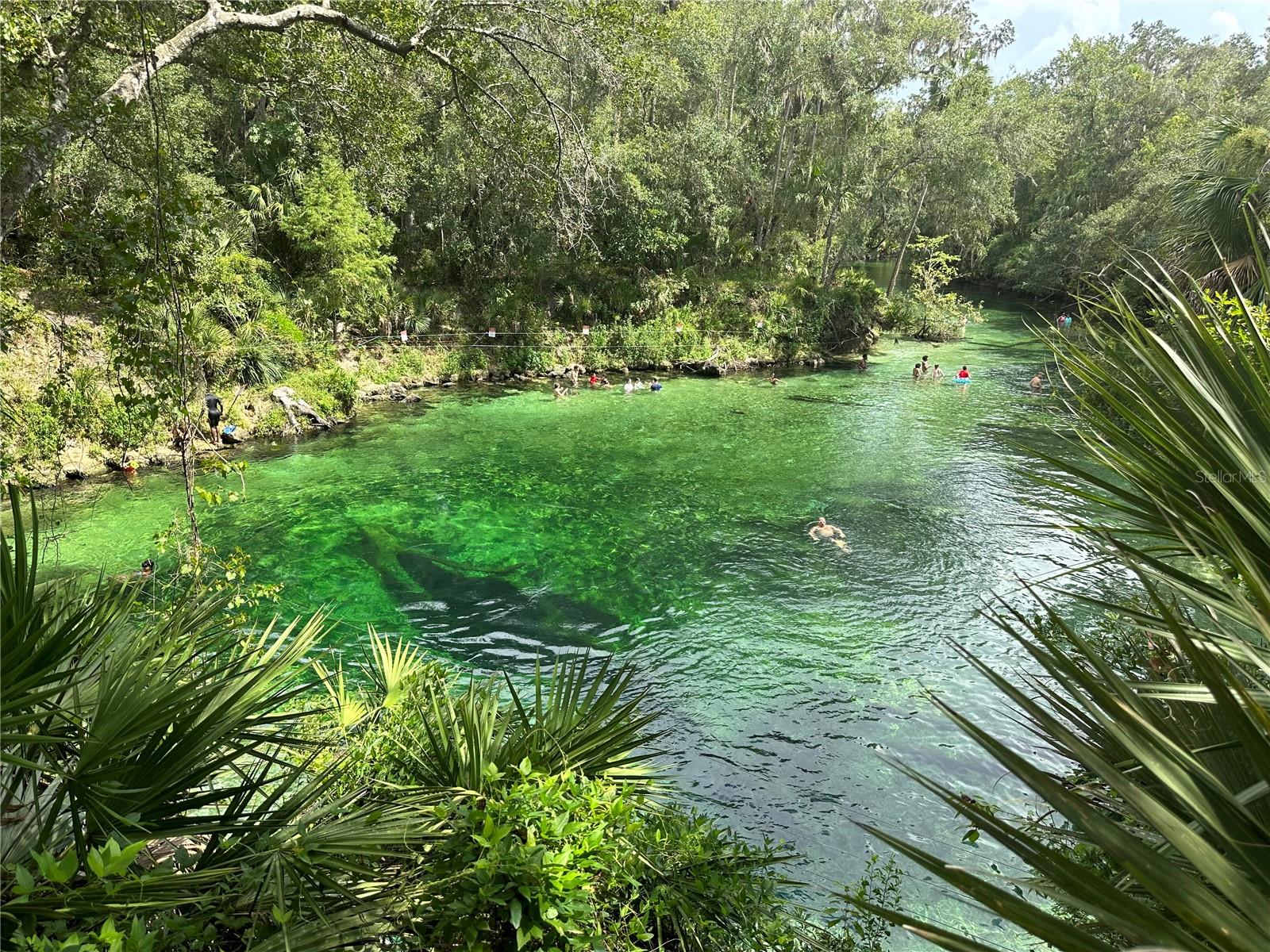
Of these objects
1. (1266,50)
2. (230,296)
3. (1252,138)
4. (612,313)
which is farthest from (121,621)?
(1266,50)

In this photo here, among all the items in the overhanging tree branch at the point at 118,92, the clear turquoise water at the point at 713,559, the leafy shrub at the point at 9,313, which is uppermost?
Result: the overhanging tree branch at the point at 118,92

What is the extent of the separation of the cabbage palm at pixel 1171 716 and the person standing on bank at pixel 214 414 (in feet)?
55.9

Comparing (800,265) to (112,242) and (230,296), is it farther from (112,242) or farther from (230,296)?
(112,242)

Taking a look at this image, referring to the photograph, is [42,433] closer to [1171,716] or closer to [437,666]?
[437,666]

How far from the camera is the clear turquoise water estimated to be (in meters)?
7.70

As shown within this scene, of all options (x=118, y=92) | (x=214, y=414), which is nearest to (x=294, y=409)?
(x=214, y=414)

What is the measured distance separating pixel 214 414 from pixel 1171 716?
17752 millimetres

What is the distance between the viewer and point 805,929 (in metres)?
4.15

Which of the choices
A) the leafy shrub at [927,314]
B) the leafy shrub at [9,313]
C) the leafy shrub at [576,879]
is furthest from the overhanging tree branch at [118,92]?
the leafy shrub at [927,314]

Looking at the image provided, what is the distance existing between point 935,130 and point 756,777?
29996 mm

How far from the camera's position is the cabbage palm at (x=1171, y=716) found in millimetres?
1074

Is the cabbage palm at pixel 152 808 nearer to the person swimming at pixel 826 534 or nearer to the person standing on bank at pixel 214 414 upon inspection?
the person swimming at pixel 826 534

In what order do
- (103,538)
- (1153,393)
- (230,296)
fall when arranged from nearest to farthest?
(1153,393)
(103,538)
(230,296)

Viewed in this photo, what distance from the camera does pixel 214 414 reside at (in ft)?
50.6
